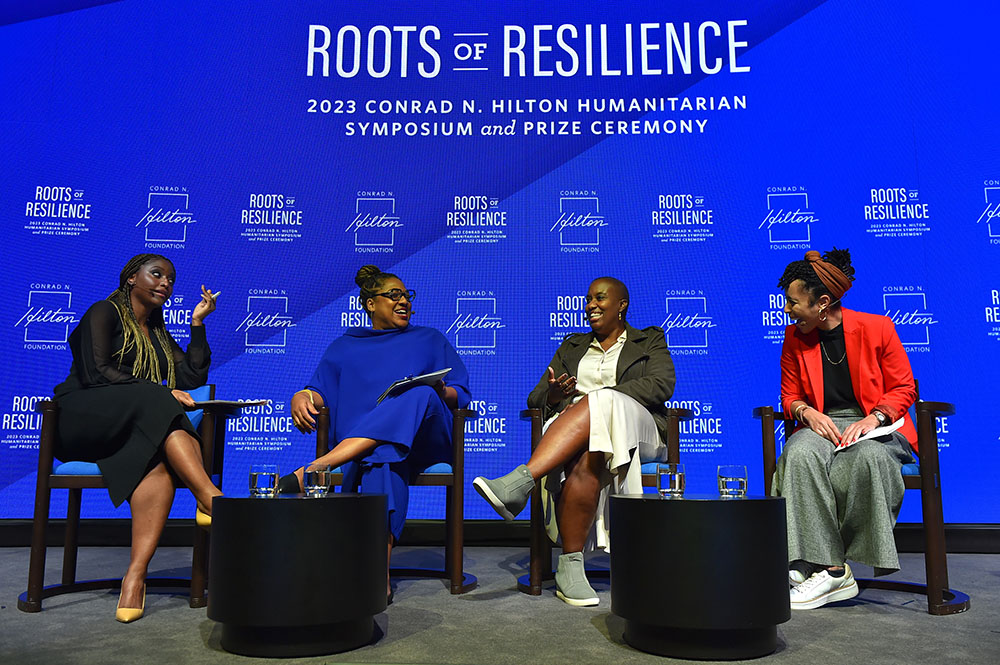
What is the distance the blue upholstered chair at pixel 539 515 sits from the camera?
2684 mm

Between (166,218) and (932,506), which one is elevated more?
(166,218)

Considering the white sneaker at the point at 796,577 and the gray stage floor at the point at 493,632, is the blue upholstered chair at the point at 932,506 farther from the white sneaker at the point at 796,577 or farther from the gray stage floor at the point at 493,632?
the white sneaker at the point at 796,577

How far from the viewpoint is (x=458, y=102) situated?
4.25 meters

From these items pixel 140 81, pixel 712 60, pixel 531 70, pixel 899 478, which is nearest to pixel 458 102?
pixel 531 70

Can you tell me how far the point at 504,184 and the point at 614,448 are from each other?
6.49ft

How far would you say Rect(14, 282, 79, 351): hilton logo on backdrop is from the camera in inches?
155

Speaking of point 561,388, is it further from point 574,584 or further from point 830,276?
point 830,276

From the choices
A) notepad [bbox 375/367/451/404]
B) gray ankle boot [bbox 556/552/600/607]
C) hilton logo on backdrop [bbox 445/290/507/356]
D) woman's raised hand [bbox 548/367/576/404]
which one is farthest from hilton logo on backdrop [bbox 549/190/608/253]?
gray ankle boot [bbox 556/552/600/607]

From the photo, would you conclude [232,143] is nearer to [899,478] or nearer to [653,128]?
[653,128]

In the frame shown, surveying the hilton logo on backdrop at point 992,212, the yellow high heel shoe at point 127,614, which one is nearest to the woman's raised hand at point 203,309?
the yellow high heel shoe at point 127,614

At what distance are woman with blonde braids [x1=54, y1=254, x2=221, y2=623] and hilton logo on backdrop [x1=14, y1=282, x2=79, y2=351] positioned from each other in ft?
4.74

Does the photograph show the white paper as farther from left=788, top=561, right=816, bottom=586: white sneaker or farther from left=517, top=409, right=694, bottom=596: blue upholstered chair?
left=517, top=409, right=694, bottom=596: blue upholstered chair

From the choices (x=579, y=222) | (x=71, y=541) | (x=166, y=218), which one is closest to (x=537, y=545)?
(x=71, y=541)

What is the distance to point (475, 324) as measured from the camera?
13.2 feet
